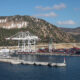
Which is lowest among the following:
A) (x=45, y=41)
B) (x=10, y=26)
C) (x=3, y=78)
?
(x=3, y=78)

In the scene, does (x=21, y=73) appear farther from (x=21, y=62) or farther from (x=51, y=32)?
(x=51, y=32)

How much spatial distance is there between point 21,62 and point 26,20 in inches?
3794

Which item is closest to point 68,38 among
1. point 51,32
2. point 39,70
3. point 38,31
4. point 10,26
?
point 51,32

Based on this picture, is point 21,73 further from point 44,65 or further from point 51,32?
point 51,32

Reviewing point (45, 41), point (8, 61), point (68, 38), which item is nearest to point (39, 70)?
point (8, 61)

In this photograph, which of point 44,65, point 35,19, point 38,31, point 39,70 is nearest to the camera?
point 39,70

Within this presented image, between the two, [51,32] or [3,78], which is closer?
[3,78]

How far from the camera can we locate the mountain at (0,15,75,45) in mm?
156000

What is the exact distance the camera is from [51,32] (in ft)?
550

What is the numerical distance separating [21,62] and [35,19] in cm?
Answer: 10442

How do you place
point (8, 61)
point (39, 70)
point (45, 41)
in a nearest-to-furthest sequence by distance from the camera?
point (39, 70) < point (8, 61) < point (45, 41)

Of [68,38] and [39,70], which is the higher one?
[68,38]

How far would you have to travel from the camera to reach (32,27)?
163 m

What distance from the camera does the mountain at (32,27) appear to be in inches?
6142
